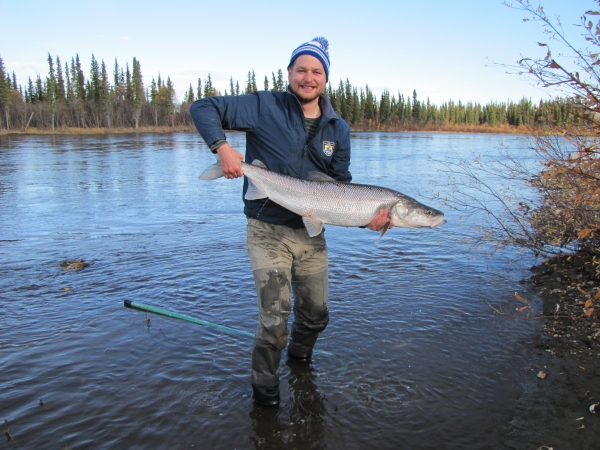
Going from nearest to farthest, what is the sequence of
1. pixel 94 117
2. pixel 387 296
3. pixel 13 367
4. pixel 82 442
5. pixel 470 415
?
pixel 82 442, pixel 470 415, pixel 13 367, pixel 387 296, pixel 94 117

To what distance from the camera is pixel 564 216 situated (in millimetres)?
6832

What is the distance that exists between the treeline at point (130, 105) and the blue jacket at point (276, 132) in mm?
76724

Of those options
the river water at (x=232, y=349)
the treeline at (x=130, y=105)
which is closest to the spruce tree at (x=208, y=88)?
the treeline at (x=130, y=105)

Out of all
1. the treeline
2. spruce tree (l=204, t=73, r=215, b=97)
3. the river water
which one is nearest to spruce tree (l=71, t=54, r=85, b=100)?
the treeline

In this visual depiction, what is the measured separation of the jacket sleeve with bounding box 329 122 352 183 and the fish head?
678 millimetres

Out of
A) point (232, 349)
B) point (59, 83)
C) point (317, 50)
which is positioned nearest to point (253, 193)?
point (317, 50)

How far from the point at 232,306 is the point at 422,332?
237cm

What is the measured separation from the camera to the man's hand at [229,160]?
3725 mm

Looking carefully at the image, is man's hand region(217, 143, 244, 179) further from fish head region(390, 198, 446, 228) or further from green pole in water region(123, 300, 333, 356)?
green pole in water region(123, 300, 333, 356)

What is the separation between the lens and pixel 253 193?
13.1ft

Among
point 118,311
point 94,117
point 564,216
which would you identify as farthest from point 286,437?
point 94,117

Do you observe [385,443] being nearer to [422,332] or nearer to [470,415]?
[470,415]

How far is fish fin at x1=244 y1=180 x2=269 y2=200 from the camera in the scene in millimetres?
3975

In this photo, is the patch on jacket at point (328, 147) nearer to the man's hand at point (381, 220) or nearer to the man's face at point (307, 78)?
the man's face at point (307, 78)
